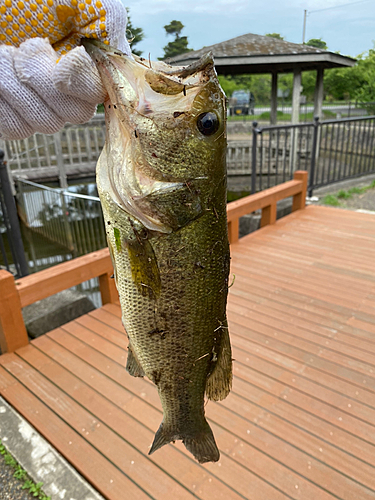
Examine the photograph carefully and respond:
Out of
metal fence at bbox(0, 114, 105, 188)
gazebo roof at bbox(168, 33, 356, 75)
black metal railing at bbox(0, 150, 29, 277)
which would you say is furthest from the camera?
metal fence at bbox(0, 114, 105, 188)

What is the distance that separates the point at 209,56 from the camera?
0.95 metres

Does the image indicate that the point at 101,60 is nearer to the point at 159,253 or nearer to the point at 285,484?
the point at 159,253

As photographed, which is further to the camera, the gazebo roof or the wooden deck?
the gazebo roof

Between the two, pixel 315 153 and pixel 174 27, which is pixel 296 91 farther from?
pixel 174 27

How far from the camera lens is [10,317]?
2.96 m

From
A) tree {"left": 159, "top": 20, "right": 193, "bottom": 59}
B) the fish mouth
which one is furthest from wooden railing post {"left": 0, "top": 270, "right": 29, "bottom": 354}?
tree {"left": 159, "top": 20, "right": 193, "bottom": 59}

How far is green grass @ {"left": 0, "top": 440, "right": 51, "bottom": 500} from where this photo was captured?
6.73 feet

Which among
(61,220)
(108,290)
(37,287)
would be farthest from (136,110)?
(61,220)

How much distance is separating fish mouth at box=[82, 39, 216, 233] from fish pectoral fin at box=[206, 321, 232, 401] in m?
0.47

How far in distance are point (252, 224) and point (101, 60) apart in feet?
19.0

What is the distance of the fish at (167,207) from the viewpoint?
1.00 meters

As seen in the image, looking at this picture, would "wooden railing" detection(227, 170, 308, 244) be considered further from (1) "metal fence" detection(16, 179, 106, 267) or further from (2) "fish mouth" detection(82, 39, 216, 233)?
(1) "metal fence" detection(16, 179, 106, 267)

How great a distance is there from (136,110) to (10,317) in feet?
8.12

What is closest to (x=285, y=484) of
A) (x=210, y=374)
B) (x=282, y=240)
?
(x=210, y=374)
